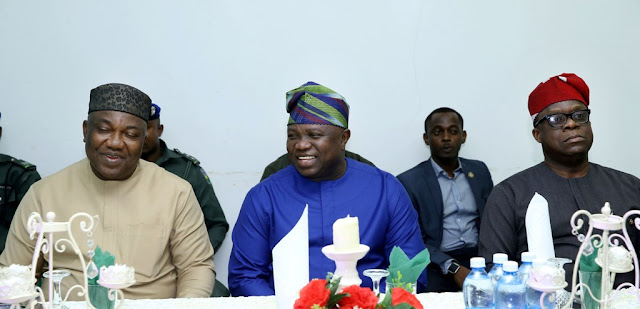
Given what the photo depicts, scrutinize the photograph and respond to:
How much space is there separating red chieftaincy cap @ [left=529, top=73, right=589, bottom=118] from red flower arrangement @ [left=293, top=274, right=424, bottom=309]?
6.10ft

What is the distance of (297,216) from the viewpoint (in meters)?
2.92

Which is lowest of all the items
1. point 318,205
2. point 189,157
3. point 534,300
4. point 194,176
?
point 534,300

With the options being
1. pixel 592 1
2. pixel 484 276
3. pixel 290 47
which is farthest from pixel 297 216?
pixel 592 1

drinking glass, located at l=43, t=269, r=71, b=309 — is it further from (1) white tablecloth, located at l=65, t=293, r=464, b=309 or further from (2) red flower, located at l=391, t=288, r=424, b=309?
(2) red flower, located at l=391, t=288, r=424, b=309

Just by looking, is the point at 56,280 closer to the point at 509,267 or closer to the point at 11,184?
the point at 509,267

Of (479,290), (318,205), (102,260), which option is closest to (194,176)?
(318,205)

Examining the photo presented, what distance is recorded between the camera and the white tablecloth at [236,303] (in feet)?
7.16

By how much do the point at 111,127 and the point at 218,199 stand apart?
1.90 m

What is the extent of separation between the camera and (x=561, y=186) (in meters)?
3.06

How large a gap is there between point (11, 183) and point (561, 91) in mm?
3554

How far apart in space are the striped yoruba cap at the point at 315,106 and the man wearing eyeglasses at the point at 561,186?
90cm

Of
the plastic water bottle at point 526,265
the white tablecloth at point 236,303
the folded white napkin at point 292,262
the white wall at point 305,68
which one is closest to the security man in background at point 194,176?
the white wall at point 305,68

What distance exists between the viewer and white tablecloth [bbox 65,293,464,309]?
2184 mm

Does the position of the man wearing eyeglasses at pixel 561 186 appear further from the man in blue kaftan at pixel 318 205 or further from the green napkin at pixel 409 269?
the green napkin at pixel 409 269
